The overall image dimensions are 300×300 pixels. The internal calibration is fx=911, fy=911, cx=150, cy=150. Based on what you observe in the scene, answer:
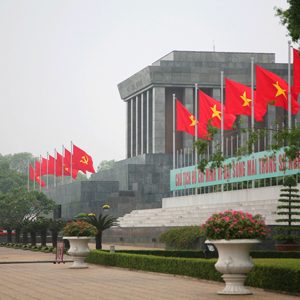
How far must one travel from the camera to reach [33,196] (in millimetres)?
88000

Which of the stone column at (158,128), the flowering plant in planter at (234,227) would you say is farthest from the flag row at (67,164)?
the flowering plant in planter at (234,227)

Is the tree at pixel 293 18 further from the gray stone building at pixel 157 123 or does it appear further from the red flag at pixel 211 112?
the gray stone building at pixel 157 123

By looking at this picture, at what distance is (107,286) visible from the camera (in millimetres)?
23344

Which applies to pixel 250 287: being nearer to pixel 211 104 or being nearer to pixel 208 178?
pixel 211 104

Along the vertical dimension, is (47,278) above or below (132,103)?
below

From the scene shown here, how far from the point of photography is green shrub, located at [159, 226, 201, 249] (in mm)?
47031

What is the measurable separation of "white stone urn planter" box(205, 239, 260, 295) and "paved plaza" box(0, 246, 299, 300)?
0.41 meters

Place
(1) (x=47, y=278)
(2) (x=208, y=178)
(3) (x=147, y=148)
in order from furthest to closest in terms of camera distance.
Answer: (3) (x=147, y=148), (2) (x=208, y=178), (1) (x=47, y=278)

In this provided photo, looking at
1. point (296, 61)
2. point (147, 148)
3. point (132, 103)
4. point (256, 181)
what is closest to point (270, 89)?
point (296, 61)

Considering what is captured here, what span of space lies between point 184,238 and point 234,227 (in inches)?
1062

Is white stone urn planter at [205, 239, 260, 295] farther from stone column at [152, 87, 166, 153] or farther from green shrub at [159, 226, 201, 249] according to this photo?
stone column at [152, 87, 166, 153]

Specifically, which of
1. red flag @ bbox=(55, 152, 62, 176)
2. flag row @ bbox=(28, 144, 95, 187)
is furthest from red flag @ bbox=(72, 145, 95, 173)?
red flag @ bbox=(55, 152, 62, 176)

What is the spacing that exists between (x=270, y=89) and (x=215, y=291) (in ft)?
93.3

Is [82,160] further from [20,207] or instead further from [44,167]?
[44,167]
